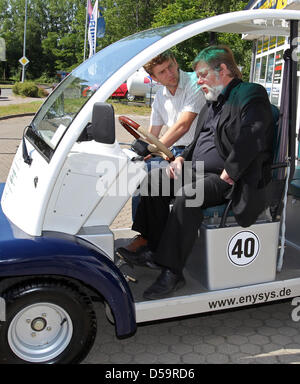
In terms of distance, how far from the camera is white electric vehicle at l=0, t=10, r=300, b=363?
2316mm

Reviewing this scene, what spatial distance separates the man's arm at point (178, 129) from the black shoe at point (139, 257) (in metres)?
0.79

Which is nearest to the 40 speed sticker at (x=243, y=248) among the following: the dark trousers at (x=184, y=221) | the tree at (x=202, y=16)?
the dark trousers at (x=184, y=221)

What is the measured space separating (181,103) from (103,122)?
126 centimetres

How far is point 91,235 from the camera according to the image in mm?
2512

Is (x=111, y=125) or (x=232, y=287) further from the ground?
(x=111, y=125)

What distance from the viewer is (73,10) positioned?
63.3 m

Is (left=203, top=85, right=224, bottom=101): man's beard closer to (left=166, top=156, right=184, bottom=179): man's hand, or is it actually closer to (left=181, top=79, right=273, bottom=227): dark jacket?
(left=181, top=79, right=273, bottom=227): dark jacket

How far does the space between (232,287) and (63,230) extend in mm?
1090

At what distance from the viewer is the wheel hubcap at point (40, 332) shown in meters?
2.39

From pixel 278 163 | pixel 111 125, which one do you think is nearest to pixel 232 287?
pixel 278 163

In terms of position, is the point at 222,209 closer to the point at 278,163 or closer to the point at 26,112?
the point at 278,163

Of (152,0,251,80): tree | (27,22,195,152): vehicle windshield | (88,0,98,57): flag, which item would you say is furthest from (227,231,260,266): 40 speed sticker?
(88,0,98,57): flag

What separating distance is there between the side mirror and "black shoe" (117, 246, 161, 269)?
108 cm
